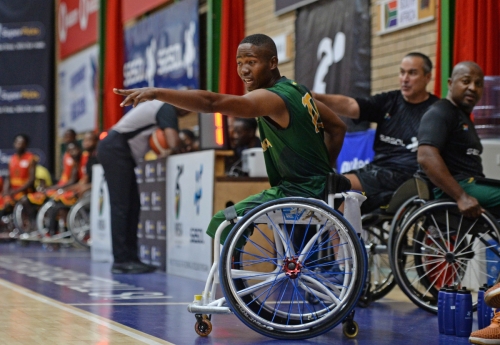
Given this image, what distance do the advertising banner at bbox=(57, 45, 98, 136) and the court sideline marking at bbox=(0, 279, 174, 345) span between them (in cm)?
888

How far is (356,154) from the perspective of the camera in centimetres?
710

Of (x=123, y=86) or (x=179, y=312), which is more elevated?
(x=123, y=86)

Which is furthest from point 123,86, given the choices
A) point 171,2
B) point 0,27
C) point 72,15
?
point 0,27

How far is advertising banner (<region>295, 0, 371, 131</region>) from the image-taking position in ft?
25.3

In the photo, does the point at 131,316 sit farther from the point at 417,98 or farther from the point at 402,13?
the point at 402,13

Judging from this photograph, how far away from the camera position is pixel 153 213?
25.4 ft

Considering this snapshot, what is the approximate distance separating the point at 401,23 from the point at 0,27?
11211mm

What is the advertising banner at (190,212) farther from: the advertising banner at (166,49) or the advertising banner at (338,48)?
the advertising banner at (166,49)

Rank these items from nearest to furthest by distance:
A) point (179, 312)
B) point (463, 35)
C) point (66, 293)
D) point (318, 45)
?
point (179, 312)
point (66, 293)
point (463, 35)
point (318, 45)

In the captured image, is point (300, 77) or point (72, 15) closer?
point (300, 77)

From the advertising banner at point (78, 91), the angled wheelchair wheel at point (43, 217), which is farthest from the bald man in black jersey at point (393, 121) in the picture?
the advertising banner at point (78, 91)

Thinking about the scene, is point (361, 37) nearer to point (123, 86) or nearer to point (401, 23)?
point (401, 23)

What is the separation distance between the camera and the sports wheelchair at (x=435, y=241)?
4.45 meters

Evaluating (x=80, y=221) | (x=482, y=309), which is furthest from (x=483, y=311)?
(x=80, y=221)
